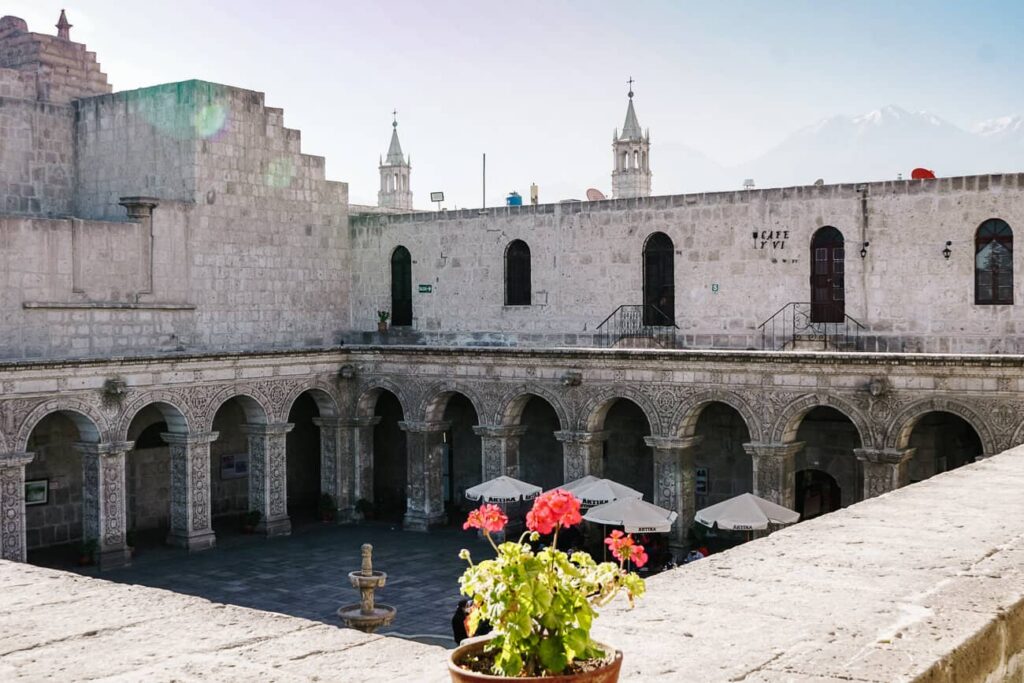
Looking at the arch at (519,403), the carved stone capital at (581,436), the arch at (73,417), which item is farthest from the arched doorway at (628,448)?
the arch at (73,417)

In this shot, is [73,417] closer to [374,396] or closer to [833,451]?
[374,396]

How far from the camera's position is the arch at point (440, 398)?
26.5m

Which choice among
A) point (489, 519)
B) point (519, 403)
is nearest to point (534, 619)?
point (489, 519)

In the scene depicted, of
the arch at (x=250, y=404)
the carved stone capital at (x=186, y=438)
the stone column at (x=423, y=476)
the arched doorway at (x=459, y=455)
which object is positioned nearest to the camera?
the carved stone capital at (x=186, y=438)

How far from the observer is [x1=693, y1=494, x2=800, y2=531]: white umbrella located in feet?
65.8

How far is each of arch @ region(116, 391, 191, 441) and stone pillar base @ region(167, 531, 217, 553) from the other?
Answer: 2320mm

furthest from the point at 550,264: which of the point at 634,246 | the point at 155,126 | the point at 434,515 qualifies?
the point at 155,126

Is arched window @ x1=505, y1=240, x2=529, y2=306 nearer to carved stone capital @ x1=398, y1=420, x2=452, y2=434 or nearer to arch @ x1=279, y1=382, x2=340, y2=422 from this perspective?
carved stone capital @ x1=398, y1=420, x2=452, y2=434

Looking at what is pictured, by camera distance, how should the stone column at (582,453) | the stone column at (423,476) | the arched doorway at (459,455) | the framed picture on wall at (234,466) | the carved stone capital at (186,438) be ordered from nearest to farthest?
the carved stone capital at (186,438), the stone column at (582,453), the stone column at (423,476), the framed picture on wall at (234,466), the arched doorway at (459,455)

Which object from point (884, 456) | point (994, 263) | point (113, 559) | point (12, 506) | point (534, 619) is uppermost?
point (994, 263)

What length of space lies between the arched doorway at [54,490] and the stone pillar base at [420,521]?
7288 mm

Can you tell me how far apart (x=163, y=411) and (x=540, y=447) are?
9.29 m

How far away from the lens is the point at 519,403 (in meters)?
26.2

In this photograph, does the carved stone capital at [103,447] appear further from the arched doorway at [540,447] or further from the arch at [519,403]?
the arched doorway at [540,447]
